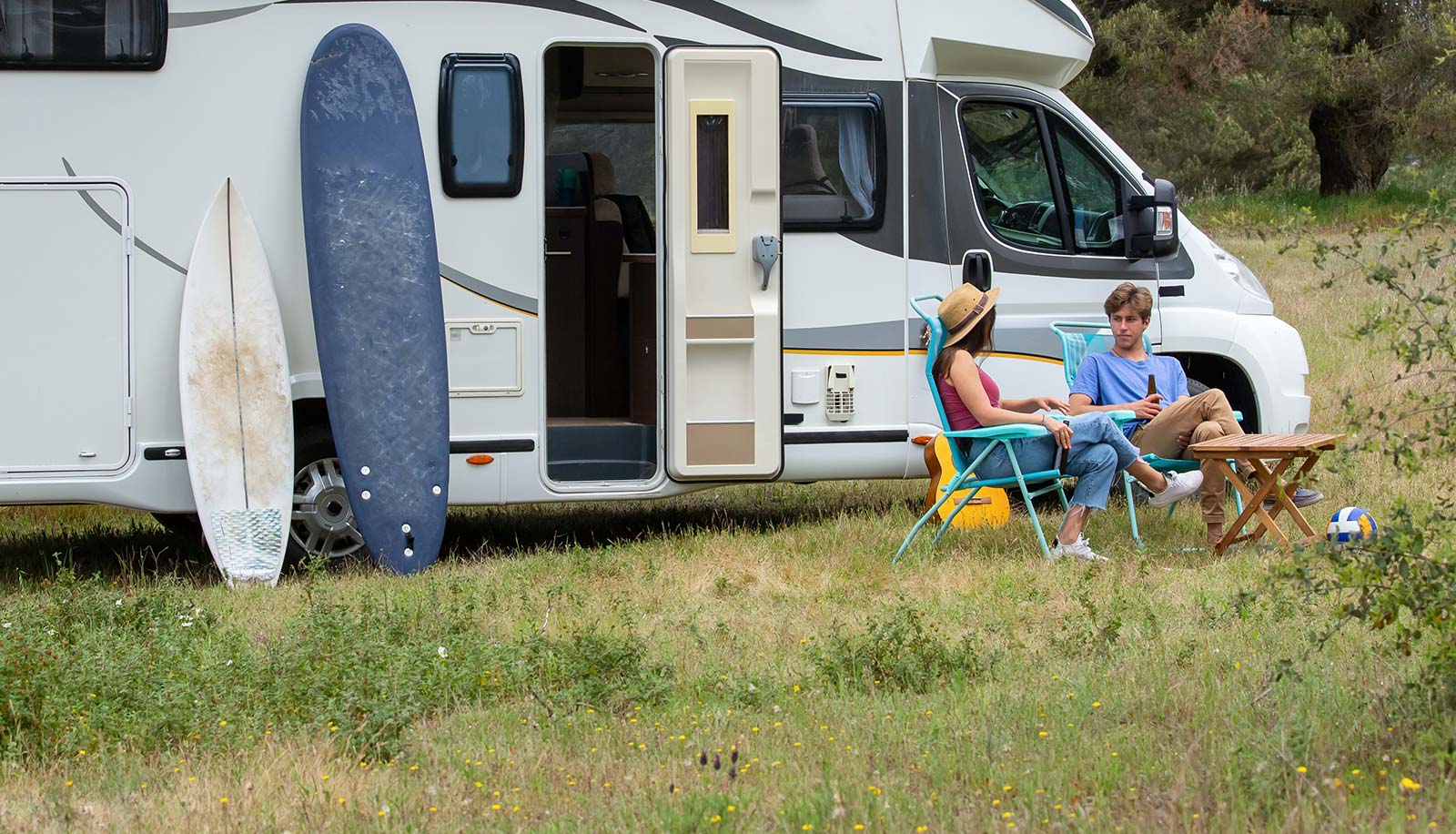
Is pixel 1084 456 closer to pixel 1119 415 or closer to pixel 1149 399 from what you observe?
pixel 1119 415

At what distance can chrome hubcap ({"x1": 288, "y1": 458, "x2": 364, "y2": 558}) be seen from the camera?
6.88m

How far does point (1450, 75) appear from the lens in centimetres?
1808

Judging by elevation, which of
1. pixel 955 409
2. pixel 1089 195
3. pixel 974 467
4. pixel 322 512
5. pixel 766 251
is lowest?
pixel 322 512

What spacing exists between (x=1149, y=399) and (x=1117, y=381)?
0.16 meters

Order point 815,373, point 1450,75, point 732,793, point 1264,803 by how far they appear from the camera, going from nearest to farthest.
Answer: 1. point 1264,803
2. point 732,793
3. point 815,373
4. point 1450,75

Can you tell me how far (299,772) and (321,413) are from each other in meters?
3.24

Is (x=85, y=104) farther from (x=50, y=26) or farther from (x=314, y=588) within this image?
(x=314, y=588)

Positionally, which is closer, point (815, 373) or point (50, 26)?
point (50, 26)

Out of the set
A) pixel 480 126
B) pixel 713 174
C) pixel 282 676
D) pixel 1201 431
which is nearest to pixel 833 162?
pixel 713 174

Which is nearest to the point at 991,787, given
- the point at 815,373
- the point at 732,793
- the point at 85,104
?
the point at 732,793

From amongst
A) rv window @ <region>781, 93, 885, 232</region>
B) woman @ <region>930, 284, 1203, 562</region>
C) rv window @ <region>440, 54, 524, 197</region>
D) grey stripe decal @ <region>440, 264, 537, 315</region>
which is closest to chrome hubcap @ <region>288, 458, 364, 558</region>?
grey stripe decal @ <region>440, 264, 537, 315</region>

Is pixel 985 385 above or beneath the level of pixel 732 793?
above

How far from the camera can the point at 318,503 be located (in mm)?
6906

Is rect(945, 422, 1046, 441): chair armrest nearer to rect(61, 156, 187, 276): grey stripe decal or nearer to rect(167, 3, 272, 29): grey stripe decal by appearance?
rect(61, 156, 187, 276): grey stripe decal
